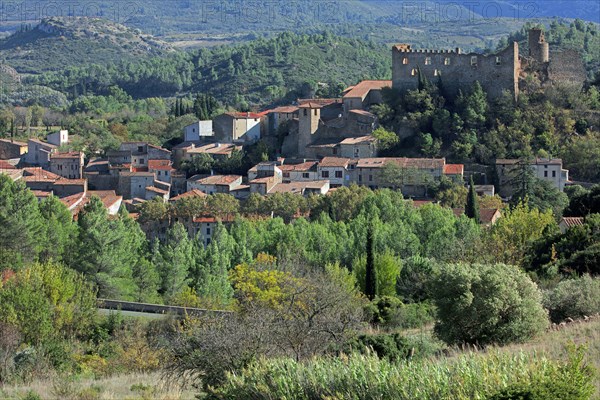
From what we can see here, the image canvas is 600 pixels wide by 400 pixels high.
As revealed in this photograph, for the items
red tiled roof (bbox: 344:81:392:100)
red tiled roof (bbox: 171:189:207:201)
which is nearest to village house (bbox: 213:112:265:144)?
red tiled roof (bbox: 344:81:392:100)

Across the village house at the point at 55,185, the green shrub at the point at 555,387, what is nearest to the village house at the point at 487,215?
the village house at the point at 55,185

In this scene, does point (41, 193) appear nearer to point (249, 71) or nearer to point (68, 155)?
point (68, 155)

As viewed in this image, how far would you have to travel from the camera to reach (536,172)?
55.5m

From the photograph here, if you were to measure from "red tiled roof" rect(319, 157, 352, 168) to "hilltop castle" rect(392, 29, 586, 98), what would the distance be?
5.35m

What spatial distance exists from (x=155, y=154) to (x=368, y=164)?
1582 centimetres

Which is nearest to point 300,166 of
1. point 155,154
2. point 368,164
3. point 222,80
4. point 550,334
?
point 368,164

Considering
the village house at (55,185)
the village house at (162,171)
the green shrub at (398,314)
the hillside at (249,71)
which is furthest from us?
the hillside at (249,71)

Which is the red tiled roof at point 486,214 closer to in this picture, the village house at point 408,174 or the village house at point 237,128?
the village house at point 408,174

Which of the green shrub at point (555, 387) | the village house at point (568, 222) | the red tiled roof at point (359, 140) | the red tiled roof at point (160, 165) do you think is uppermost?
the green shrub at point (555, 387)

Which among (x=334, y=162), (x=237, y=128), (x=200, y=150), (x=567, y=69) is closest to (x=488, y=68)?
(x=567, y=69)

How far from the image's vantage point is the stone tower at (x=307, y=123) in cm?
6331

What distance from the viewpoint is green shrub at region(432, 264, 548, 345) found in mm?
20531

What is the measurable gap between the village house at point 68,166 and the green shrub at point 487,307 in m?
48.1

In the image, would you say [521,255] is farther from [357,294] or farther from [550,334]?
[550,334]
